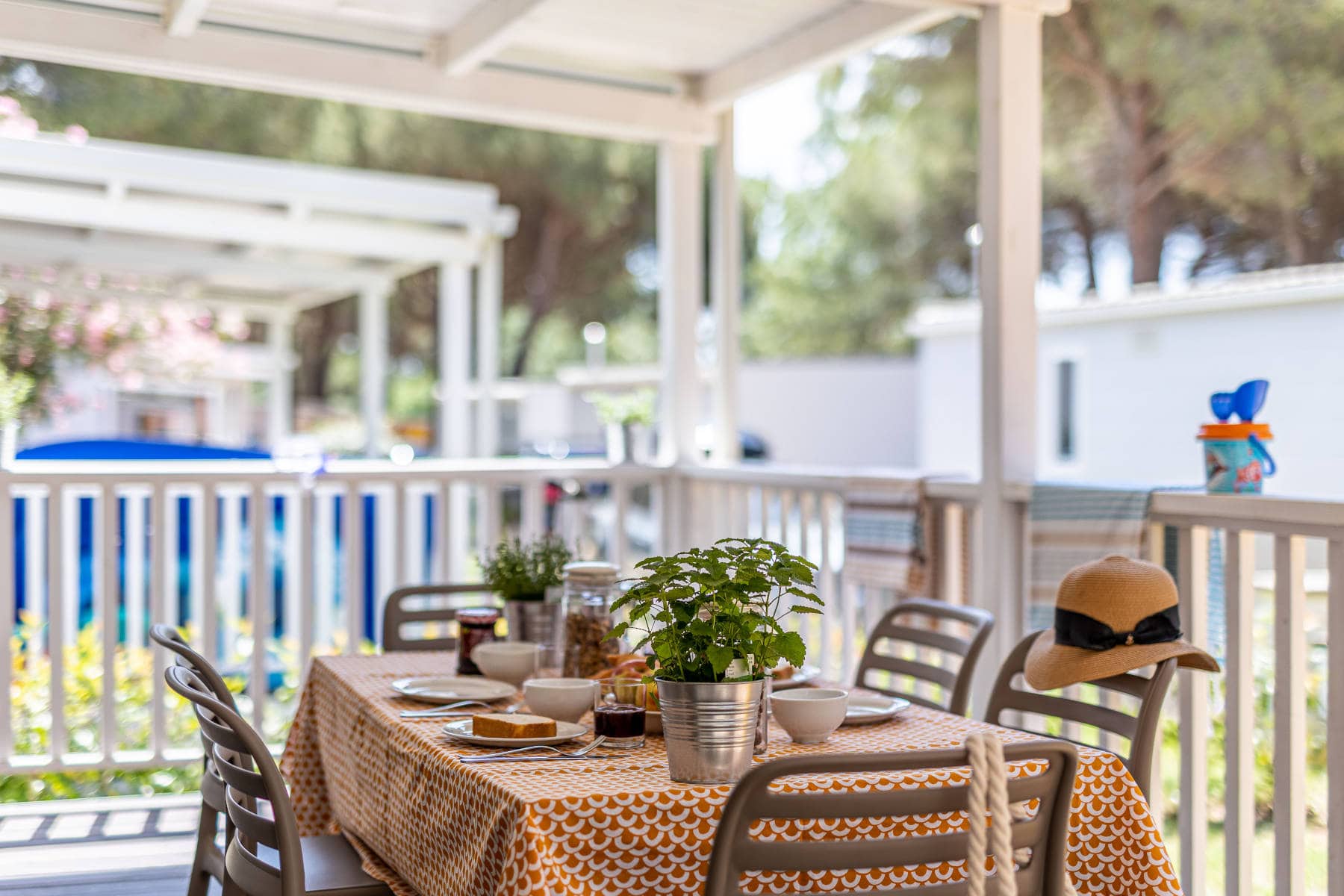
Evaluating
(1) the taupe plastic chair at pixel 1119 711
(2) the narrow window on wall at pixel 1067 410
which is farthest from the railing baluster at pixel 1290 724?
(2) the narrow window on wall at pixel 1067 410

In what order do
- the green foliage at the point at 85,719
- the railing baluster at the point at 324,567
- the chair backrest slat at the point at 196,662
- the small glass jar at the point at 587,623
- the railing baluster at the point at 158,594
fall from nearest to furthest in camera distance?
the chair backrest slat at the point at 196,662 < the small glass jar at the point at 587,623 < the railing baluster at the point at 158,594 < the green foliage at the point at 85,719 < the railing baluster at the point at 324,567

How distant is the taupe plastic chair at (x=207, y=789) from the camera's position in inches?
81.4

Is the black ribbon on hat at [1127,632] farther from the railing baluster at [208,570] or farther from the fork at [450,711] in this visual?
the railing baluster at [208,570]

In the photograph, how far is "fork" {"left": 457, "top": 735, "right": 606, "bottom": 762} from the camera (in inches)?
71.0

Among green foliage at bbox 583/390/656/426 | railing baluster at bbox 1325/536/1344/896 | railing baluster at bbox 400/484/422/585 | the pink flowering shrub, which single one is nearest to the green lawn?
railing baluster at bbox 1325/536/1344/896

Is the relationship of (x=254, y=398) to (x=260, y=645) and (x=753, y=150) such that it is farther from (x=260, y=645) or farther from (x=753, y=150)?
(x=260, y=645)

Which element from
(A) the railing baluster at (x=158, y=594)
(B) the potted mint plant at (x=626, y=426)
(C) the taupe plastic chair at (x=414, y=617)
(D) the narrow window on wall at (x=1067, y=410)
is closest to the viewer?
(C) the taupe plastic chair at (x=414, y=617)

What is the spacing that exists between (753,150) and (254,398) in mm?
8342

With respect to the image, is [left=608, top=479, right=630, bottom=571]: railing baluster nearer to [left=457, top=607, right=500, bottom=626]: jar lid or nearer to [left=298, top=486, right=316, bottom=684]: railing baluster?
[left=298, top=486, right=316, bottom=684]: railing baluster

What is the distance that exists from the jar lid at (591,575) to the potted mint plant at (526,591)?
21 cm

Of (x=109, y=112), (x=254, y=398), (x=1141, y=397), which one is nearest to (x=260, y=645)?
(x=109, y=112)

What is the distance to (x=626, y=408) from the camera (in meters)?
4.73

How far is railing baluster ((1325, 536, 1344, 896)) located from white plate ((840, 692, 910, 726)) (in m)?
0.78

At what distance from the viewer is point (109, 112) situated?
827 centimetres
